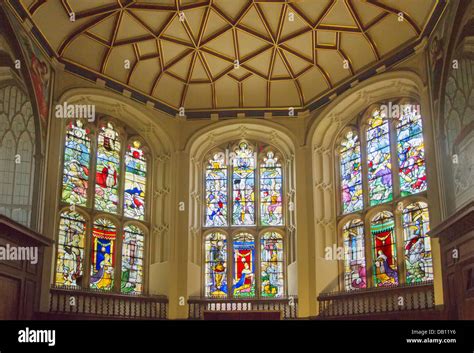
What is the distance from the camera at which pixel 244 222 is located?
17766mm

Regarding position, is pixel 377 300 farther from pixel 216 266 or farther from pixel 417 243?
pixel 216 266

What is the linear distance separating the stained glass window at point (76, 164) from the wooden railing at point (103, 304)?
251cm

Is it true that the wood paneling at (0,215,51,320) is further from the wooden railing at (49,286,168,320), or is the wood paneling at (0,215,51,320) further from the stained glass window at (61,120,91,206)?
the stained glass window at (61,120,91,206)

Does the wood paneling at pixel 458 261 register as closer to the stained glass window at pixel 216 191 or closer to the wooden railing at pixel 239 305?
the wooden railing at pixel 239 305

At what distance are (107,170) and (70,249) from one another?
2.71 meters

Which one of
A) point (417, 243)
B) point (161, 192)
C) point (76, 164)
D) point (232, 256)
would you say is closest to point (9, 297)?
point (76, 164)

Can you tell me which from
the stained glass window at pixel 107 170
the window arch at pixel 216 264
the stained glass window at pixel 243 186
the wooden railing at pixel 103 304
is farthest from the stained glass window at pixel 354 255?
the stained glass window at pixel 107 170

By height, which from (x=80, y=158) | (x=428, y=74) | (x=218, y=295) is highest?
(x=428, y=74)

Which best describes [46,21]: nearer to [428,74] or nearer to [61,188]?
[61,188]

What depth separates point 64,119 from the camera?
1553cm
